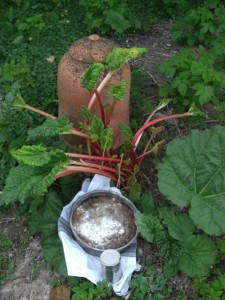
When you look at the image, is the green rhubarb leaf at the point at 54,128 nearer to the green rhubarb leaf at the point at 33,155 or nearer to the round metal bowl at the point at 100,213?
the green rhubarb leaf at the point at 33,155

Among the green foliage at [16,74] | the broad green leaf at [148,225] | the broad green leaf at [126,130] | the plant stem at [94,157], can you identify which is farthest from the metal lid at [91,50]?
the broad green leaf at [148,225]

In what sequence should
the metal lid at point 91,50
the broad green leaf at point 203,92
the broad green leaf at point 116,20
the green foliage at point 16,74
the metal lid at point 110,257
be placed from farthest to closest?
the broad green leaf at point 116,20
the green foliage at point 16,74
the broad green leaf at point 203,92
the metal lid at point 91,50
the metal lid at point 110,257

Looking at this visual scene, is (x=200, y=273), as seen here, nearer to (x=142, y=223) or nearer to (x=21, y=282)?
(x=142, y=223)

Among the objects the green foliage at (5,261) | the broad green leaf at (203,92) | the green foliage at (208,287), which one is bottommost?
the green foliage at (5,261)

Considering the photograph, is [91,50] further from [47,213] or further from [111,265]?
[111,265]

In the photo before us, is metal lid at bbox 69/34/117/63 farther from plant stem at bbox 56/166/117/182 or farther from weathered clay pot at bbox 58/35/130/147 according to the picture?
plant stem at bbox 56/166/117/182

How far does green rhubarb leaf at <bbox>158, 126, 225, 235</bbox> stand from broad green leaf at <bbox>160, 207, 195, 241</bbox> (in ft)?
Answer: 0.33

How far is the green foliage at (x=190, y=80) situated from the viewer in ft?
10.1

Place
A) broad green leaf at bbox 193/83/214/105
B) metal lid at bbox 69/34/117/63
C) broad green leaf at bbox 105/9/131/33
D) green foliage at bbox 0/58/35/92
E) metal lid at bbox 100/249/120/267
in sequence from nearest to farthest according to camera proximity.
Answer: metal lid at bbox 100/249/120/267 → metal lid at bbox 69/34/117/63 → broad green leaf at bbox 193/83/214/105 → green foliage at bbox 0/58/35/92 → broad green leaf at bbox 105/9/131/33

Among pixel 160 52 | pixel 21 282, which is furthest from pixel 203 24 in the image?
pixel 21 282

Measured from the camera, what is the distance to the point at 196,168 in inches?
106

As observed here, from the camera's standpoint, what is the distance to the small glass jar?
2.36m

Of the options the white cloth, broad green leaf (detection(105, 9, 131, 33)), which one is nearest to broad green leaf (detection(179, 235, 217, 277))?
the white cloth

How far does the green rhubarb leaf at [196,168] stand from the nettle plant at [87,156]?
0.24 metres
